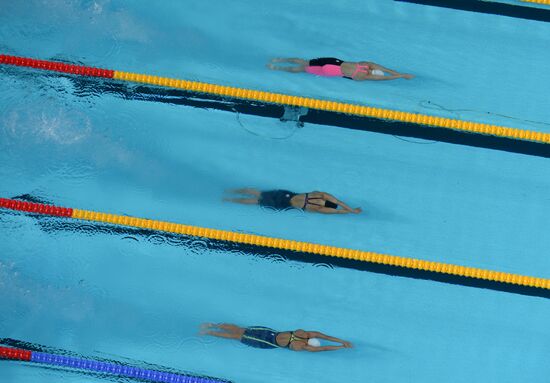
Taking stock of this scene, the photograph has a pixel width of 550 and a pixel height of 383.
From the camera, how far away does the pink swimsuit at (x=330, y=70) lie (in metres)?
2.94

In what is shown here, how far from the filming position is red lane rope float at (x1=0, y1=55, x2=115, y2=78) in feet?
10.00

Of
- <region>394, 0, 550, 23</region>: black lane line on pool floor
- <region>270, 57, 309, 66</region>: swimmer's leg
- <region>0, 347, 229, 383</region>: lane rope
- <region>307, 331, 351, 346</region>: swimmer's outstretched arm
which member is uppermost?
<region>394, 0, 550, 23</region>: black lane line on pool floor

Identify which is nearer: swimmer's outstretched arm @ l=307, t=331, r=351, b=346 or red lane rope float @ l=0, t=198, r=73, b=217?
swimmer's outstretched arm @ l=307, t=331, r=351, b=346

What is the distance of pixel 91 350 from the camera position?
2980mm

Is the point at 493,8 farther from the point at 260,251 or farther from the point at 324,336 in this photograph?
the point at 324,336

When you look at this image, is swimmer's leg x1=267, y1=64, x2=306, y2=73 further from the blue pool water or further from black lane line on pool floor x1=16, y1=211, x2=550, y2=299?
black lane line on pool floor x1=16, y1=211, x2=550, y2=299

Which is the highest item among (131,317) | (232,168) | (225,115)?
(225,115)

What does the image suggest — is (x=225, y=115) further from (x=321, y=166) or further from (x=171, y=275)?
(x=171, y=275)

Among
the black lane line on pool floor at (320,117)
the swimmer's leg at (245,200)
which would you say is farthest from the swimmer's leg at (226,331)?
the black lane line on pool floor at (320,117)

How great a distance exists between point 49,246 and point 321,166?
149cm

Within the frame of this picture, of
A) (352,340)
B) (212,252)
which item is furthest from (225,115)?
(352,340)

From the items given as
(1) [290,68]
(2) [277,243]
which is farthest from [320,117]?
(2) [277,243]

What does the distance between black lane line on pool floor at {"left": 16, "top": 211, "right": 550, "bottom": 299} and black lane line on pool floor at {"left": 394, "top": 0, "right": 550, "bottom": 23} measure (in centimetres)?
140

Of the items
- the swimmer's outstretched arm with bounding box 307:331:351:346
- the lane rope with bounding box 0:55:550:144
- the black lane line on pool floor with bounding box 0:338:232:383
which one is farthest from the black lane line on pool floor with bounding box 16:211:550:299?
the lane rope with bounding box 0:55:550:144
